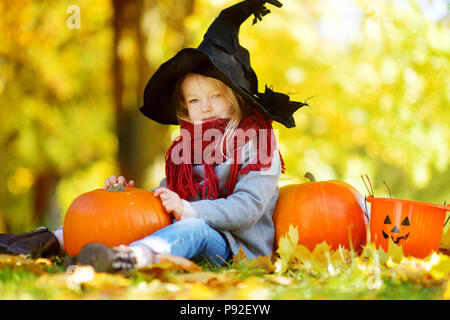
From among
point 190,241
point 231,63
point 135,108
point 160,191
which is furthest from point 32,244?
point 135,108

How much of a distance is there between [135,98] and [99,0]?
224 centimetres

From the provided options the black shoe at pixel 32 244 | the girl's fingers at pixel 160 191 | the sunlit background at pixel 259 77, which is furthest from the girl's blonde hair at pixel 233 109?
the sunlit background at pixel 259 77

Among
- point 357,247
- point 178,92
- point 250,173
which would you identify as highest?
point 178,92

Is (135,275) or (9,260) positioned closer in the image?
(135,275)

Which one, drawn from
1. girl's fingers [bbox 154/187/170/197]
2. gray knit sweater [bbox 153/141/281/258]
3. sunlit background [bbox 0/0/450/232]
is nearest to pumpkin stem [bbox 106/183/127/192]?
girl's fingers [bbox 154/187/170/197]

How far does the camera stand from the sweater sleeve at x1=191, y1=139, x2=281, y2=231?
90.1 inches

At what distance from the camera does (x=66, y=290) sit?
1.68m

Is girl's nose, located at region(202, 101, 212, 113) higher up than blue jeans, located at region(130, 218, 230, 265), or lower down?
higher up

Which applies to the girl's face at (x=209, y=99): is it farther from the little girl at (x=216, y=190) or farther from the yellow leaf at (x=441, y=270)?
the yellow leaf at (x=441, y=270)

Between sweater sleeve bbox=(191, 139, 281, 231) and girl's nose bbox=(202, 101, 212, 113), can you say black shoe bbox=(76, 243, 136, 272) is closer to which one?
sweater sleeve bbox=(191, 139, 281, 231)

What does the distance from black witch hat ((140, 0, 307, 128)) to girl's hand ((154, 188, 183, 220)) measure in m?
0.62
